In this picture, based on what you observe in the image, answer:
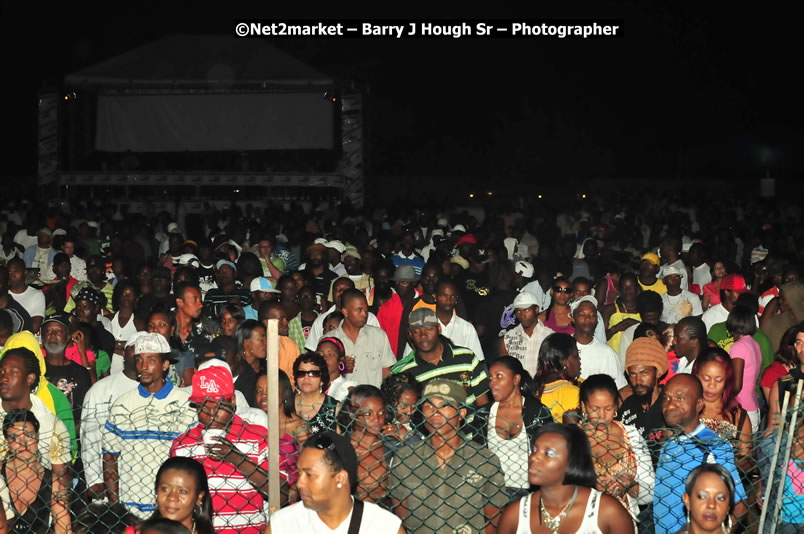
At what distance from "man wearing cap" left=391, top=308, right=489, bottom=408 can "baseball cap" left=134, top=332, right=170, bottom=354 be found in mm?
1615

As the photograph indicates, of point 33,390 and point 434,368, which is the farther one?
point 434,368

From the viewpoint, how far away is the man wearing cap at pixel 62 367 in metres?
6.82

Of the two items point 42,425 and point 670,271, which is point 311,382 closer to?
point 42,425

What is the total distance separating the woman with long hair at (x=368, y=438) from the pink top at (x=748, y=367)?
10.0 feet

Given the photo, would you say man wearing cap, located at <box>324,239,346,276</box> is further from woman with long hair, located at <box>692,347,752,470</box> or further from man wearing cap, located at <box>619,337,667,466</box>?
woman with long hair, located at <box>692,347,752,470</box>

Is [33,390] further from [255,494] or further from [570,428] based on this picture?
[570,428]

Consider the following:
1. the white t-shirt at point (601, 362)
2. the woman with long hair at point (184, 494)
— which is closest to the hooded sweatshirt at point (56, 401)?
the woman with long hair at point (184, 494)

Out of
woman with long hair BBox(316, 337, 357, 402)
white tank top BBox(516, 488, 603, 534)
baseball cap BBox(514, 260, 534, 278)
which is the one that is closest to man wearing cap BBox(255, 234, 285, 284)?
baseball cap BBox(514, 260, 534, 278)

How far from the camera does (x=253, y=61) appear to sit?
2403cm

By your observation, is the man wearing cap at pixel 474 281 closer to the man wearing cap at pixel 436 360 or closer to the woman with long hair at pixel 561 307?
the woman with long hair at pixel 561 307

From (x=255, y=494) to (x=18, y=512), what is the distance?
1230 mm

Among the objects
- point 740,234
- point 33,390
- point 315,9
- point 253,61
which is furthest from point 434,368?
point 315,9

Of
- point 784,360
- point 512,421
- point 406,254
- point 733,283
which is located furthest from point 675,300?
point 512,421

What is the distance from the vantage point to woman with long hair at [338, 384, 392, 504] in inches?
194
